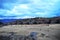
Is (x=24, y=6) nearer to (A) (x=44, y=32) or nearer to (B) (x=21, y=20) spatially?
(B) (x=21, y=20)

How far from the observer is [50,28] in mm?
1893

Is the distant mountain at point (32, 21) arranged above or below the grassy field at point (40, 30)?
above

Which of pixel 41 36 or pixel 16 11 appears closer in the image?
pixel 41 36

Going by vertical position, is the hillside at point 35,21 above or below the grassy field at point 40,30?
above

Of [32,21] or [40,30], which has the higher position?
[32,21]

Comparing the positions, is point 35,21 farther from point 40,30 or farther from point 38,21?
point 40,30

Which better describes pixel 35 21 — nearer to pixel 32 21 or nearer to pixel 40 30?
pixel 32 21

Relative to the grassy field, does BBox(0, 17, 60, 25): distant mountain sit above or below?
above

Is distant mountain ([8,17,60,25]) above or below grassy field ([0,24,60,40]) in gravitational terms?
above

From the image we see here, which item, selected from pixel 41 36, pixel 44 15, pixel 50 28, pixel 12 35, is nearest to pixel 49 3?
pixel 44 15

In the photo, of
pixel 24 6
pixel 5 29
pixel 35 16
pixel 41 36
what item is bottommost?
pixel 41 36

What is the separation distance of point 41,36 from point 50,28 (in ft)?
0.56

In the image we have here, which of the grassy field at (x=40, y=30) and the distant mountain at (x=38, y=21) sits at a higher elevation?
the distant mountain at (x=38, y=21)

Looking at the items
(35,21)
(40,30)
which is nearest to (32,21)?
(35,21)
